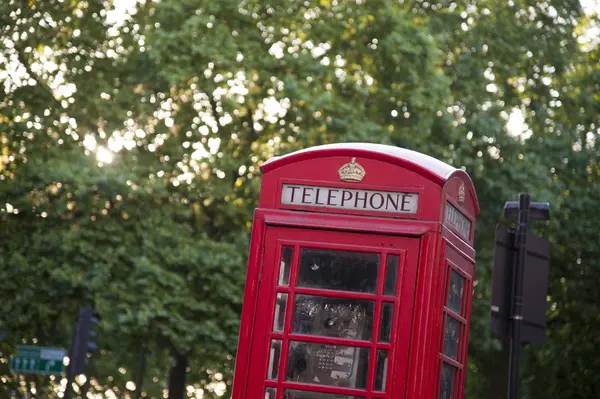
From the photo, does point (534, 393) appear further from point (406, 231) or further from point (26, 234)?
point (406, 231)

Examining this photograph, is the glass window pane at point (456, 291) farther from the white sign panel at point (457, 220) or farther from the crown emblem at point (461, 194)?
the crown emblem at point (461, 194)

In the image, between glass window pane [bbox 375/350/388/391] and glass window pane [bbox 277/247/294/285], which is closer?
glass window pane [bbox 375/350/388/391]

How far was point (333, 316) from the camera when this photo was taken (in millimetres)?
7551

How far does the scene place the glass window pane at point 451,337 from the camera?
783 cm

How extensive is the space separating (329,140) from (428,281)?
14.7 metres

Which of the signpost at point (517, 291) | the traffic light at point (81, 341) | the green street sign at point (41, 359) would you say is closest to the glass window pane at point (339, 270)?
the signpost at point (517, 291)

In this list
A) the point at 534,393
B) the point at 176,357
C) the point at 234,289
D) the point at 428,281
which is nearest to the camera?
the point at 428,281

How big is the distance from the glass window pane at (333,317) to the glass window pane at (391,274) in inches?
4.7

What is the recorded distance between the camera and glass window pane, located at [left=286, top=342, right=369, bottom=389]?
296 inches

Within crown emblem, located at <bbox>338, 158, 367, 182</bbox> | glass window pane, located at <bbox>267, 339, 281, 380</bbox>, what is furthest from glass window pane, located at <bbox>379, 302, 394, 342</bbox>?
crown emblem, located at <bbox>338, 158, 367, 182</bbox>

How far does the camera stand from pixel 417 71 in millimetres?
22516

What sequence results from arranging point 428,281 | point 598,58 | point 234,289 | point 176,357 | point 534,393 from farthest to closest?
1. point 598,58
2. point 534,393
3. point 176,357
4. point 234,289
5. point 428,281

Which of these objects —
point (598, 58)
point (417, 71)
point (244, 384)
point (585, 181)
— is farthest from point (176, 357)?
point (244, 384)

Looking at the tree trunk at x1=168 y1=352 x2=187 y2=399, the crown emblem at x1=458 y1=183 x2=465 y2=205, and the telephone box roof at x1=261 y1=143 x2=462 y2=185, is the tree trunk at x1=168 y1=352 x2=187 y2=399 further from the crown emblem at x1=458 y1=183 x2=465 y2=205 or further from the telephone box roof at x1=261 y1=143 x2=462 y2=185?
the telephone box roof at x1=261 y1=143 x2=462 y2=185
